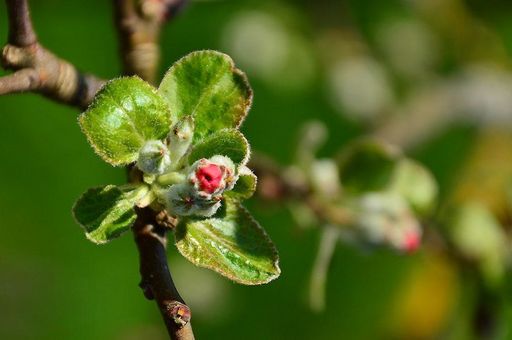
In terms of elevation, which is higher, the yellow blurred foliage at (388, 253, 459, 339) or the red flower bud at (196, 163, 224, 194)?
the red flower bud at (196, 163, 224, 194)

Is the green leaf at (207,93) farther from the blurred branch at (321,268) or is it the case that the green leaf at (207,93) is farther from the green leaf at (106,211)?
the blurred branch at (321,268)

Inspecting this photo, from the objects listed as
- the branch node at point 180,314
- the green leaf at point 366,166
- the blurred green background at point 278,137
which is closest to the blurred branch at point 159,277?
the branch node at point 180,314

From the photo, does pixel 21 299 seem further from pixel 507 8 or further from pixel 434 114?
pixel 507 8

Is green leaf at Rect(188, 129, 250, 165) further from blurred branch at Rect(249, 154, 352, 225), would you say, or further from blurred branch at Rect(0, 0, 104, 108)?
blurred branch at Rect(249, 154, 352, 225)

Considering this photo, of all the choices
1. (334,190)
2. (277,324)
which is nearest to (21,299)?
(277,324)

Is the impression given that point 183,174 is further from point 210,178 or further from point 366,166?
point 366,166

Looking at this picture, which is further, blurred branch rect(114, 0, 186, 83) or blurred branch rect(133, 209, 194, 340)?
blurred branch rect(114, 0, 186, 83)

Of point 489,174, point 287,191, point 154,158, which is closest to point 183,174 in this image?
point 154,158

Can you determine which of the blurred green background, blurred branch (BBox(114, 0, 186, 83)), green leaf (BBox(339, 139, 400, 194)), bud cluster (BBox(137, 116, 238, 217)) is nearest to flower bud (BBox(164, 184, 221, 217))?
bud cluster (BBox(137, 116, 238, 217))
